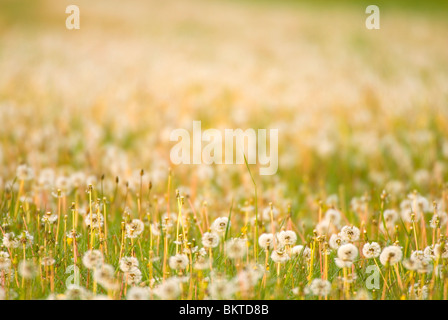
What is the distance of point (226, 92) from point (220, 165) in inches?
118

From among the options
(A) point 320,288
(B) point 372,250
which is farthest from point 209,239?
(B) point 372,250

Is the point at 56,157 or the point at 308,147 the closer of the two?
the point at 56,157

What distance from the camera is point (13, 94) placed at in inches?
274

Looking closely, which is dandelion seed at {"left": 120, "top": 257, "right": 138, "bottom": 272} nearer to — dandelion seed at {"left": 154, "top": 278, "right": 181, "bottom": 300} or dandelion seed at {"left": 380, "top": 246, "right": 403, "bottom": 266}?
dandelion seed at {"left": 154, "top": 278, "right": 181, "bottom": 300}

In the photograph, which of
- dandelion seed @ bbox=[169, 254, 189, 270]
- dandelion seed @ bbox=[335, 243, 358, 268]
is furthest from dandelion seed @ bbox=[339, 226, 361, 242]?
dandelion seed @ bbox=[169, 254, 189, 270]

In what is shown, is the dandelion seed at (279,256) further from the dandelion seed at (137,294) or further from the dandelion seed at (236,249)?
the dandelion seed at (137,294)

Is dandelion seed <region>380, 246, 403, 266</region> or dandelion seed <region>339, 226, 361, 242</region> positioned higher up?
dandelion seed <region>339, 226, 361, 242</region>

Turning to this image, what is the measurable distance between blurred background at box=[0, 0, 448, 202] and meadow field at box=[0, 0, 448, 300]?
4 centimetres

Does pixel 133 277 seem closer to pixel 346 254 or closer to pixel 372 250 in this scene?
pixel 346 254

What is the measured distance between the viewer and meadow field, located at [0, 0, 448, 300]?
7.94 feet

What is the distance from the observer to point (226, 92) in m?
8.12
